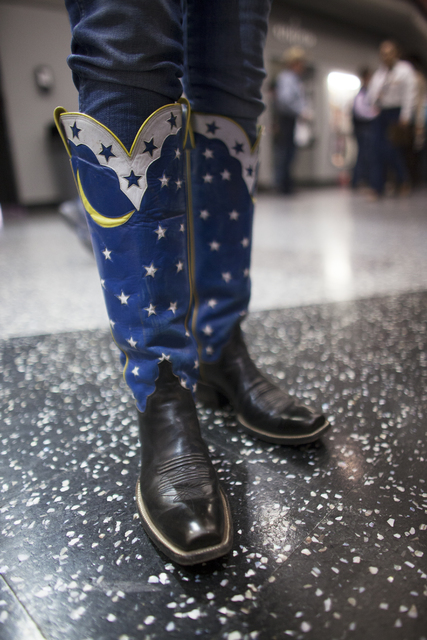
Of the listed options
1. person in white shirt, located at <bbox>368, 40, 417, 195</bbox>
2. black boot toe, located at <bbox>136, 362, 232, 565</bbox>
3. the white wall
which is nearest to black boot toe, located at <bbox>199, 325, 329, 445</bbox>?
black boot toe, located at <bbox>136, 362, 232, 565</bbox>

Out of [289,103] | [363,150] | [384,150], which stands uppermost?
[289,103]

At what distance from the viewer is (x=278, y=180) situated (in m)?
5.39

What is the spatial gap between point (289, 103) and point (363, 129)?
116 centimetres

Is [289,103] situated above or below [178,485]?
above

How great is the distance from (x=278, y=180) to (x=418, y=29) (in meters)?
5.44

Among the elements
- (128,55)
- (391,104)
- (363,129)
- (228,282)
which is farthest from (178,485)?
(363,129)

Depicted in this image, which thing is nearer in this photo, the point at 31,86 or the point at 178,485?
the point at 178,485

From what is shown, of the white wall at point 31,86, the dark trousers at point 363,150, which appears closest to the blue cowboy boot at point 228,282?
the white wall at point 31,86

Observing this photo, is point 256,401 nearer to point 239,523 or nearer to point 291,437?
point 291,437

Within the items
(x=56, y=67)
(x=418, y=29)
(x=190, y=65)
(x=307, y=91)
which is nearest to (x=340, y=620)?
(x=190, y=65)

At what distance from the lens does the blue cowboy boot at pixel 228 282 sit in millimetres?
566

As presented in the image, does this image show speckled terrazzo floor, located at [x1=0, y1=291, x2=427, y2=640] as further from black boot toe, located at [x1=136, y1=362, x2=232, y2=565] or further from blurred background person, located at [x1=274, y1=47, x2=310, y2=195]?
blurred background person, located at [x1=274, y1=47, x2=310, y2=195]

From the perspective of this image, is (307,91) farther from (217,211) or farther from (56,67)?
(217,211)

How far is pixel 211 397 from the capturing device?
68 cm
